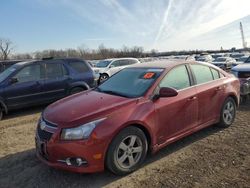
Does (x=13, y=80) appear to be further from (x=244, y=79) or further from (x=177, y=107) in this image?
(x=244, y=79)

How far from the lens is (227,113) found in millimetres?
6074

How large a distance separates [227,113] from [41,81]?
571 centimetres

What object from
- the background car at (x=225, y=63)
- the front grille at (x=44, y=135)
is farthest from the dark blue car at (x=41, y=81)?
the background car at (x=225, y=63)

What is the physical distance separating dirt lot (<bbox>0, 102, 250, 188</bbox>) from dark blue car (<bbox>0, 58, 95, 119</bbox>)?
2724 mm

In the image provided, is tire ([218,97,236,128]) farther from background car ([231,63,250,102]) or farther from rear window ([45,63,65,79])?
rear window ([45,63,65,79])

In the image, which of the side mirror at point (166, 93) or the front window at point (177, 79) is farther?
the front window at point (177, 79)

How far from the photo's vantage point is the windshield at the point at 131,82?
15.1 ft

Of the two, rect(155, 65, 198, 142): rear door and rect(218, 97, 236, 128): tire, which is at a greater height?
rect(155, 65, 198, 142): rear door

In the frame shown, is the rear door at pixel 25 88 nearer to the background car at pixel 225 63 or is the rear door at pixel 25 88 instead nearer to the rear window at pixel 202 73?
the rear window at pixel 202 73

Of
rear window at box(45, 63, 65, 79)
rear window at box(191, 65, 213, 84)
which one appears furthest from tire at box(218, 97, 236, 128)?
rear window at box(45, 63, 65, 79)

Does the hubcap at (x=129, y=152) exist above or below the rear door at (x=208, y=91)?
below

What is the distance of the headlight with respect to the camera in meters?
3.72

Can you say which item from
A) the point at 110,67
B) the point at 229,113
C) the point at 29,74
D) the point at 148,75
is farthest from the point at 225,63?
the point at 148,75

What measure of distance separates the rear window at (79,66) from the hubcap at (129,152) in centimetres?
602
